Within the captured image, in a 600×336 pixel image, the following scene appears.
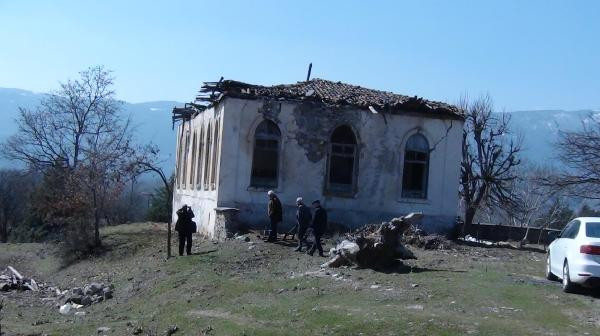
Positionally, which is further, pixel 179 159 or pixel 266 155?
pixel 179 159

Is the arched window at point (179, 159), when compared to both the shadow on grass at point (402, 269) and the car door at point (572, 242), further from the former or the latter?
the car door at point (572, 242)

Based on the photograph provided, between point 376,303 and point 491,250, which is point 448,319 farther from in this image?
point 491,250

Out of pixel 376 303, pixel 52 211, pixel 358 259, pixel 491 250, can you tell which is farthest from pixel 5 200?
pixel 376 303

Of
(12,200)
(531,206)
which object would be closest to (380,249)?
(531,206)

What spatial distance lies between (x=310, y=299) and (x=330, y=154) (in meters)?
14.6

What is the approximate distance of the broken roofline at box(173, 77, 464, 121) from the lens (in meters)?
29.8

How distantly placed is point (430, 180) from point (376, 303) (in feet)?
55.7

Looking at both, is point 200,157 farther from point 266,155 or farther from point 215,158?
point 266,155

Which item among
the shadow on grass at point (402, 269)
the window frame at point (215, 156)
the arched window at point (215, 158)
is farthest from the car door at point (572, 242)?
the arched window at point (215, 158)

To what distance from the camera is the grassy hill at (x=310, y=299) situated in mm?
13203

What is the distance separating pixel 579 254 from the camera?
14719 millimetres

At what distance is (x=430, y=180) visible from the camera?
31.5 metres

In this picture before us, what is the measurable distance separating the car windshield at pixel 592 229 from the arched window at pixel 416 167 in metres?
15.8

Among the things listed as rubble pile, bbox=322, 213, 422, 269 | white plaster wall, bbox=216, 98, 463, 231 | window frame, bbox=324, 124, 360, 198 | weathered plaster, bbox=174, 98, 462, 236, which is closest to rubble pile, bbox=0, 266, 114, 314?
weathered plaster, bbox=174, 98, 462, 236
